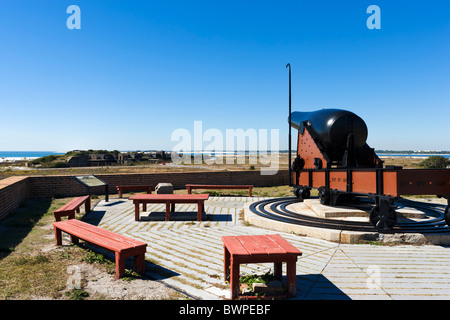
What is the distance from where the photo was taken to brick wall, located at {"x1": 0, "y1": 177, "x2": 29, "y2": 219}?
8.11 metres

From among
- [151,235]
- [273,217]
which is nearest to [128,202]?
[151,235]

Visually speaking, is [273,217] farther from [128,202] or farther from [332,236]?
[128,202]

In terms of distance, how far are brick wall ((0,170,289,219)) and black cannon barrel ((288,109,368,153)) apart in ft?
26.8

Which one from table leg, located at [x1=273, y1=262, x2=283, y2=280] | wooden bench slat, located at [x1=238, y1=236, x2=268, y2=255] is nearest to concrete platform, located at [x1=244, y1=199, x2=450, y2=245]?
table leg, located at [x1=273, y1=262, x2=283, y2=280]

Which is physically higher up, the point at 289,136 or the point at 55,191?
the point at 289,136

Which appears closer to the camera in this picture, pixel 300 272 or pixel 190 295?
pixel 190 295

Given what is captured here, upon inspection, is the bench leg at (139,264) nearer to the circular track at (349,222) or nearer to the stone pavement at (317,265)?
the stone pavement at (317,265)

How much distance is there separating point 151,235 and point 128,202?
4.95 m

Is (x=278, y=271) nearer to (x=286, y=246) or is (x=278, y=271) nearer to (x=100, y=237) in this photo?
(x=286, y=246)

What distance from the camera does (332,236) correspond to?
227 inches

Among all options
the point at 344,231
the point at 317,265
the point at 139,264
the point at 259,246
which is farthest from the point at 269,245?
the point at 344,231

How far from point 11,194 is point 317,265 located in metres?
8.86

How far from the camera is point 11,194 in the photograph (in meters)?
9.16
